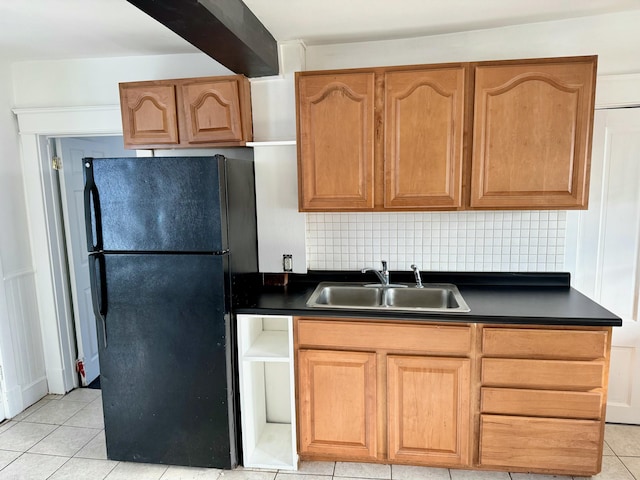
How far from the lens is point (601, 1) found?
1965mm

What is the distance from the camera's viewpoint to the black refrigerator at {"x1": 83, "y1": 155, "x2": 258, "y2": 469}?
1954 millimetres

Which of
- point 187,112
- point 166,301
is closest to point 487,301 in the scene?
point 166,301

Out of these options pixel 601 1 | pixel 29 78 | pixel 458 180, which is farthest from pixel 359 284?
pixel 29 78

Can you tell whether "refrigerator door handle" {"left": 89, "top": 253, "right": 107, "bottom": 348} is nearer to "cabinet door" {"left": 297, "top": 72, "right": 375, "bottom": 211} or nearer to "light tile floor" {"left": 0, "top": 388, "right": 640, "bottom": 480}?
"light tile floor" {"left": 0, "top": 388, "right": 640, "bottom": 480}

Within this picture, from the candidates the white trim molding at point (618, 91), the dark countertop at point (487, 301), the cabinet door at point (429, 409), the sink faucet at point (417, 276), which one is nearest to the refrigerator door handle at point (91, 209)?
the dark countertop at point (487, 301)

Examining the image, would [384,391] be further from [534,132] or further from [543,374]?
[534,132]

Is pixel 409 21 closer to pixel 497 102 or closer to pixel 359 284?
pixel 497 102

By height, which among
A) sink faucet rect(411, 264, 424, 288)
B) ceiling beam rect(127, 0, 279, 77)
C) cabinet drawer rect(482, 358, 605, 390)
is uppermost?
ceiling beam rect(127, 0, 279, 77)

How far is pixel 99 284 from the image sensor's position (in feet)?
6.71

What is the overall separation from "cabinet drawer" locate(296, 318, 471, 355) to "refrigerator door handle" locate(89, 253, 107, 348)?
3.28 ft

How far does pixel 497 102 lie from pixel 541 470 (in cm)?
182

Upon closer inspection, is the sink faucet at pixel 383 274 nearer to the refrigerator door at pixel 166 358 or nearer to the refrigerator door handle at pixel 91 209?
the refrigerator door at pixel 166 358

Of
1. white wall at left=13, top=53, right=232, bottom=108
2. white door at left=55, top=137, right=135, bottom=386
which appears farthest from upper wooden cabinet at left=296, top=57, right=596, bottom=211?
white door at left=55, top=137, right=135, bottom=386

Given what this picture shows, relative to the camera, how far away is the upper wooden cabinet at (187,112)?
2.30 meters
